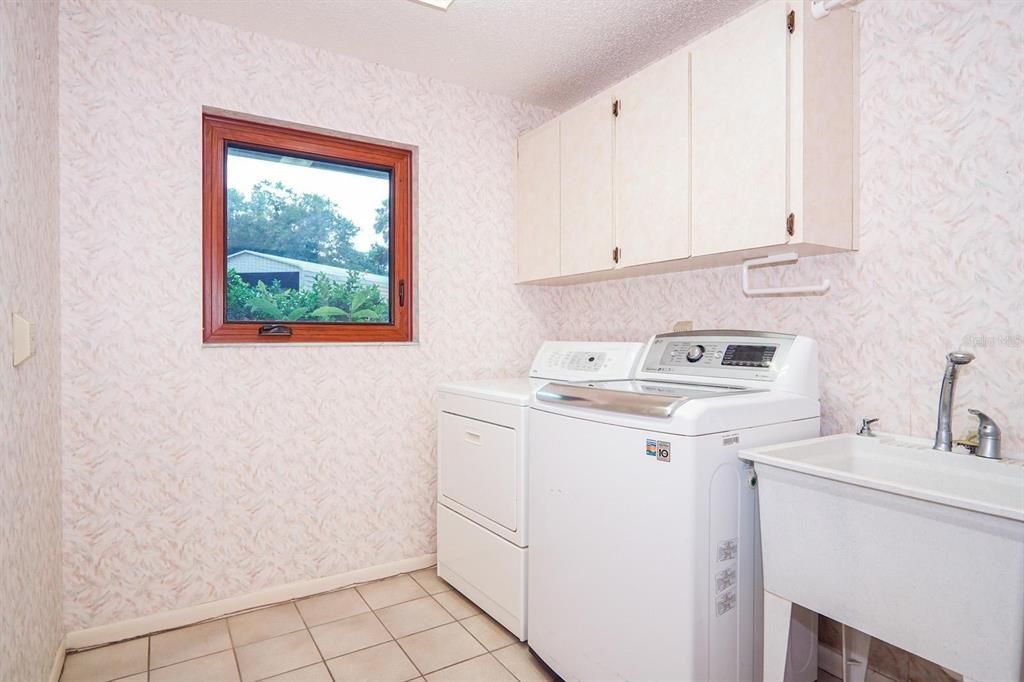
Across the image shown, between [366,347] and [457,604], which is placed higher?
[366,347]

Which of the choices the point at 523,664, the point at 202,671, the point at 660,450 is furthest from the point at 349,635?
the point at 660,450

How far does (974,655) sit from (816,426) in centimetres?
79

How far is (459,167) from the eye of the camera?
9.16 feet

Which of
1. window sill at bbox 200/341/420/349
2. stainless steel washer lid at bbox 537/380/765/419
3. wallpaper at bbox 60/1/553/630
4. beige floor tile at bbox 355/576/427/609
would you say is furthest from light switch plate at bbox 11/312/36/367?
beige floor tile at bbox 355/576/427/609

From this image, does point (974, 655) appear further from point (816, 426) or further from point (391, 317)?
point (391, 317)

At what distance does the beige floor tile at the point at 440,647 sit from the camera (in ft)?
6.41

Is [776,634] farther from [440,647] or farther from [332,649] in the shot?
[332,649]

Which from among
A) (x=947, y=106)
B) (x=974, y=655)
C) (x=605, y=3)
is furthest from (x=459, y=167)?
(x=974, y=655)

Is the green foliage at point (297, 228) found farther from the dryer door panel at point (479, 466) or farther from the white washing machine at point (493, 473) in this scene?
the dryer door panel at point (479, 466)

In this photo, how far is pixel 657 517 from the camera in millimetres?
1465

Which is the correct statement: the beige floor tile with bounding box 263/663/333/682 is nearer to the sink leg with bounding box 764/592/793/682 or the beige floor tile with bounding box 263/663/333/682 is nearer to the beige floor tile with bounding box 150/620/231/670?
the beige floor tile with bounding box 150/620/231/670

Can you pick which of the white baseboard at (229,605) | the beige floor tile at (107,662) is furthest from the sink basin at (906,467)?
the beige floor tile at (107,662)

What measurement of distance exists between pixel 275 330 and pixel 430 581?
4.39 ft

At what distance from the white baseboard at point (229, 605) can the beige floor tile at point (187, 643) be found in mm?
41
